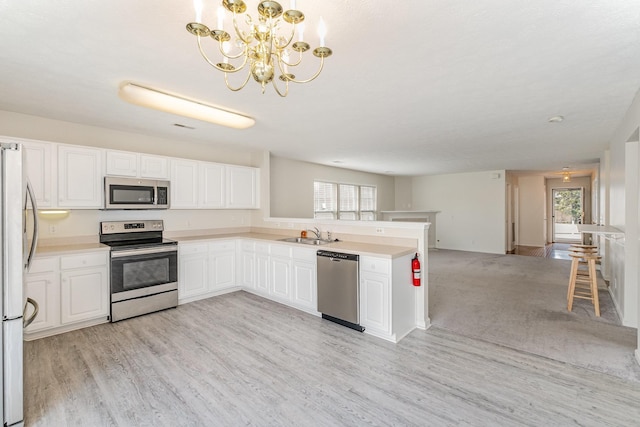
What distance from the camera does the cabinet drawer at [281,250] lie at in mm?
3996

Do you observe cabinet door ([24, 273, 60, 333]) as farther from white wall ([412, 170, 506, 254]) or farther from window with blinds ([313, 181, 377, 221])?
white wall ([412, 170, 506, 254])

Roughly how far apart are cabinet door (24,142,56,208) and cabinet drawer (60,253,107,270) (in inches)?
26.1

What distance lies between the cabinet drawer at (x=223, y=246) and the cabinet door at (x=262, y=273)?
0.51 metres

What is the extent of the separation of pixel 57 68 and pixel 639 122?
5.05 metres

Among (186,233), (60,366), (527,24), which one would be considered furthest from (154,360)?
(527,24)

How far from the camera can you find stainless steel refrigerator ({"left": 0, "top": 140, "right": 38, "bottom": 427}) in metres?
1.85

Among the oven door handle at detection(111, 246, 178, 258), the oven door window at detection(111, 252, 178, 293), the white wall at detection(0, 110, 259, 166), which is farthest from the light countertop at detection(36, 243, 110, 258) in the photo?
the white wall at detection(0, 110, 259, 166)

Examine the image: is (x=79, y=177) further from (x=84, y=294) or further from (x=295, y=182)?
(x=295, y=182)

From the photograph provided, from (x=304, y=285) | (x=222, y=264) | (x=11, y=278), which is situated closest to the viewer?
(x=11, y=278)

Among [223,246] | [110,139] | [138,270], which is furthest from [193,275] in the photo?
[110,139]

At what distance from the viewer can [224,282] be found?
460 cm

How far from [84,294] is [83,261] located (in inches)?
14.8

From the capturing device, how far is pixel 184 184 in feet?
14.7

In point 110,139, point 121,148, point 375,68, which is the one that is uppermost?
point 375,68
